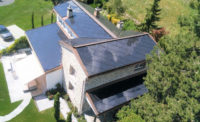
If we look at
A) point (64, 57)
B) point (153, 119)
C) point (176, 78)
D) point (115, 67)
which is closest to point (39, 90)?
point (64, 57)

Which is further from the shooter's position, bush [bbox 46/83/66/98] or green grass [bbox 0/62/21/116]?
bush [bbox 46/83/66/98]

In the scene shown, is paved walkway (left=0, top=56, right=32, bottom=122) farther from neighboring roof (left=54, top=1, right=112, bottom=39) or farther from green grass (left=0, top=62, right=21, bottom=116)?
neighboring roof (left=54, top=1, right=112, bottom=39)

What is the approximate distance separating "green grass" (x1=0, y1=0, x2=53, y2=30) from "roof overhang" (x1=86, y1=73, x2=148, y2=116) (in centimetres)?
3520

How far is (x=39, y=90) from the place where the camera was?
105ft

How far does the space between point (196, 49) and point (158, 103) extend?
772 cm

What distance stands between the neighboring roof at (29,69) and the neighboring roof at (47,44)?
1.68 metres

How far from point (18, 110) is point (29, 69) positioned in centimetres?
728

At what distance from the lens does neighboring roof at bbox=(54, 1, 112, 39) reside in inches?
1225

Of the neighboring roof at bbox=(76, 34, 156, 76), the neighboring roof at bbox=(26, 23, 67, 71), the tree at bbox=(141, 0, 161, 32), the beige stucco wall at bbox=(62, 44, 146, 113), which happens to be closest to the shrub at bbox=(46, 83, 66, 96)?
the beige stucco wall at bbox=(62, 44, 146, 113)

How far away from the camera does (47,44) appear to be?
33219 millimetres

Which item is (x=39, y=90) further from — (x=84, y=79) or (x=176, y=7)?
(x=176, y=7)

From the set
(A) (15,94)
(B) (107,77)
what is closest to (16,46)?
(A) (15,94)

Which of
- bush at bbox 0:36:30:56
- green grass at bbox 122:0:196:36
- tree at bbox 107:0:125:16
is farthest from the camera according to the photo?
green grass at bbox 122:0:196:36

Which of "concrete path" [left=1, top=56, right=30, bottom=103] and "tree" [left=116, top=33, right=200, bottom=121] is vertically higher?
"tree" [left=116, top=33, right=200, bottom=121]
